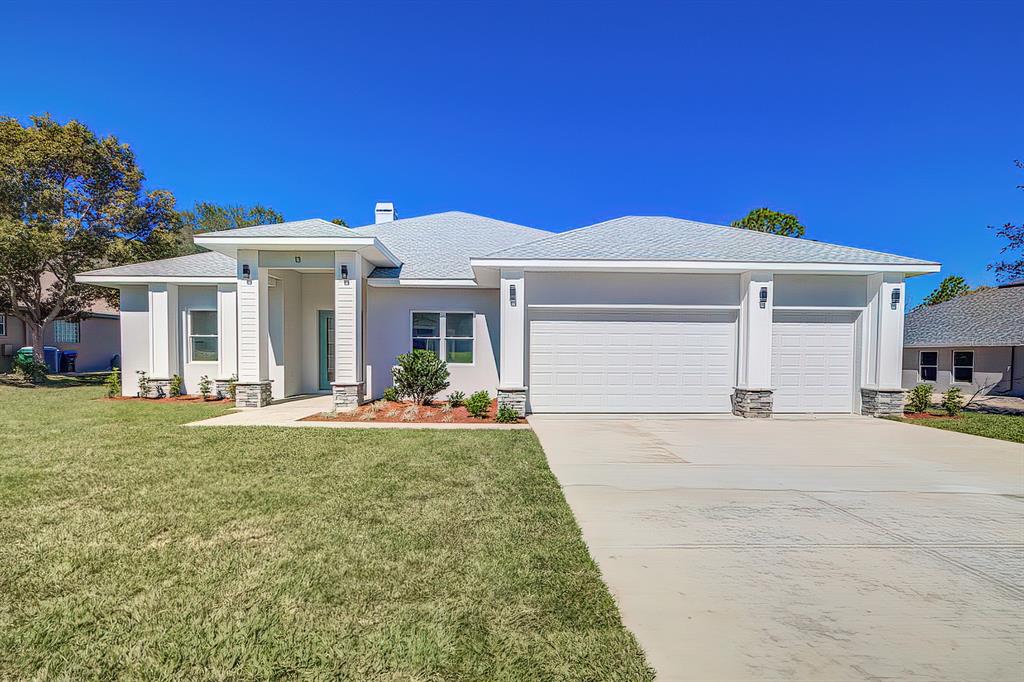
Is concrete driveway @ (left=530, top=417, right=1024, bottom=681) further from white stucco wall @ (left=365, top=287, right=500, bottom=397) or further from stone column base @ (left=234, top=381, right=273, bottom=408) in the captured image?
stone column base @ (left=234, top=381, right=273, bottom=408)

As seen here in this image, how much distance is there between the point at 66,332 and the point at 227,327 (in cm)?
1755

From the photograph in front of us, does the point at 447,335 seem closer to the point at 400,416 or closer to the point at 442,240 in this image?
the point at 400,416

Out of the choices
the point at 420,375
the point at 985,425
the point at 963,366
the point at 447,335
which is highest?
the point at 447,335

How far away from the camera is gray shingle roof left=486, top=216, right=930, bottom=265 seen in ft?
32.0

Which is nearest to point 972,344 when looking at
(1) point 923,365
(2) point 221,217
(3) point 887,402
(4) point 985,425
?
(1) point 923,365

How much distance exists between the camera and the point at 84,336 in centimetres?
2316

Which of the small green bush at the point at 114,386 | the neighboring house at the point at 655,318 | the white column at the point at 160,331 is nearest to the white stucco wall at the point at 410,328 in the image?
the neighboring house at the point at 655,318

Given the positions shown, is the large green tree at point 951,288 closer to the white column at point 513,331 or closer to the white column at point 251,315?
the white column at point 513,331

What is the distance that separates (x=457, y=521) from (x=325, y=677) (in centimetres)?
183

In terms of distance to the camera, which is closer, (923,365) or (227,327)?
(227,327)

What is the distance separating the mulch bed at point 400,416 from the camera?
8930mm

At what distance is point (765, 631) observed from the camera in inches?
99.2

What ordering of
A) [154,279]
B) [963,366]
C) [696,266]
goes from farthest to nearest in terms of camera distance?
[963,366] → [154,279] → [696,266]

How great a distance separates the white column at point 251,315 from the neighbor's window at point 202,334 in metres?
2.69
